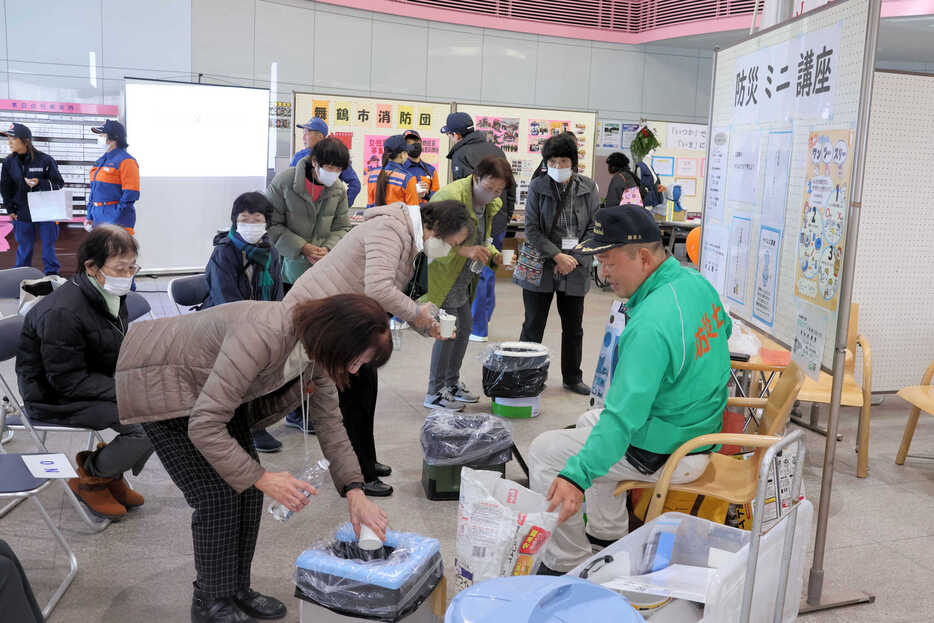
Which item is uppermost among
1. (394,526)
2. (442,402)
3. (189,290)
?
(189,290)

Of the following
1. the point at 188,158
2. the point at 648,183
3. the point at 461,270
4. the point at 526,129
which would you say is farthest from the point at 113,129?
the point at 648,183

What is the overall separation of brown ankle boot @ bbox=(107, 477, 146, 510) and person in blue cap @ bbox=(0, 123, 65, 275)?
5.54 m

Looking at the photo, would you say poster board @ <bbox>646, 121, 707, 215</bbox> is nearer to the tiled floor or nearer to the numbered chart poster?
the tiled floor

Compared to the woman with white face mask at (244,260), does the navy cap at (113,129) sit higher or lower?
higher

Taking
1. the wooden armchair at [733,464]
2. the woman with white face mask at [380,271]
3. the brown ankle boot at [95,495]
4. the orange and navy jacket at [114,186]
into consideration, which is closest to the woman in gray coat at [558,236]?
the woman with white face mask at [380,271]

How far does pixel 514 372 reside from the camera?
4879mm

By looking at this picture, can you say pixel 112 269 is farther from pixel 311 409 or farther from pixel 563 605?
pixel 563 605

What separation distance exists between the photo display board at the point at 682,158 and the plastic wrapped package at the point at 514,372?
703 centimetres

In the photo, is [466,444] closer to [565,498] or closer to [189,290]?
[565,498]

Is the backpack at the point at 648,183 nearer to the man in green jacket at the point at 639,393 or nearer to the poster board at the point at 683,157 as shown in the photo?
the poster board at the point at 683,157

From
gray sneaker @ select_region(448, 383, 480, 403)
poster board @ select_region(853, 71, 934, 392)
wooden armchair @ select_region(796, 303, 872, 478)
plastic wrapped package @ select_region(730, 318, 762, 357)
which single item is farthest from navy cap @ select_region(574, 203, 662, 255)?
poster board @ select_region(853, 71, 934, 392)

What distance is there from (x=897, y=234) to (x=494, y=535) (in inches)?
149

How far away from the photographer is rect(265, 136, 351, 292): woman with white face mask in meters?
4.66

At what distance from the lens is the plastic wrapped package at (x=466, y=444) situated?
12.2 feet
